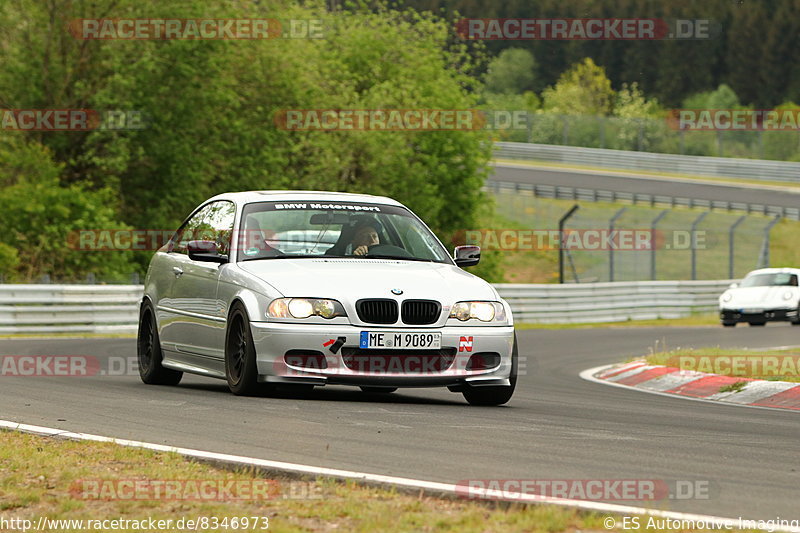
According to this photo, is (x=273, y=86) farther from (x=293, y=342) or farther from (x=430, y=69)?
(x=293, y=342)

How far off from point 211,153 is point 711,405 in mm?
26758

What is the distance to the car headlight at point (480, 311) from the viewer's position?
405 inches

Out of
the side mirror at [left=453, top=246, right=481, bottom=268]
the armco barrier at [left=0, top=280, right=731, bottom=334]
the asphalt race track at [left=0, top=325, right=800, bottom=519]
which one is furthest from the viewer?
the armco barrier at [left=0, top=280, right=731, bottom=334]

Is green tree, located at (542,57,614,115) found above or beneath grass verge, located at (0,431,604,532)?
above

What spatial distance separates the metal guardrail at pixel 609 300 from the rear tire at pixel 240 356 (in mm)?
19044

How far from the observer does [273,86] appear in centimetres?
3981

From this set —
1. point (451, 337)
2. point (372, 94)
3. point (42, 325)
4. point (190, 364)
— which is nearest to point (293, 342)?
point (451, 337)

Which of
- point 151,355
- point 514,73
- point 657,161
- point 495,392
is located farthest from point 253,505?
point 514,73

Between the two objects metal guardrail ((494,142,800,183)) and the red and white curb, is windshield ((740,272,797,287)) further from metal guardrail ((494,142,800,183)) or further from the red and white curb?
metal guardrail ((494,142,800,183))

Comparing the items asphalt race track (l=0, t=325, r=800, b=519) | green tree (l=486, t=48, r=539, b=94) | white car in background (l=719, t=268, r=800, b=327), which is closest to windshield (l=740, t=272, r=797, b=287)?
white car in background (l=719, t=268, r=800, b=327)

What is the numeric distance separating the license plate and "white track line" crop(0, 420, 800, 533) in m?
2.45

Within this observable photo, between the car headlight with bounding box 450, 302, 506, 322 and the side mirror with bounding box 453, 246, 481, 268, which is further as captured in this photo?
the side mirror with bounding box 453, 246, 481, 268

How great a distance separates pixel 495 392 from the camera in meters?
10.8

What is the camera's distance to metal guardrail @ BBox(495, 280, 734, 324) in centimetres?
3078
